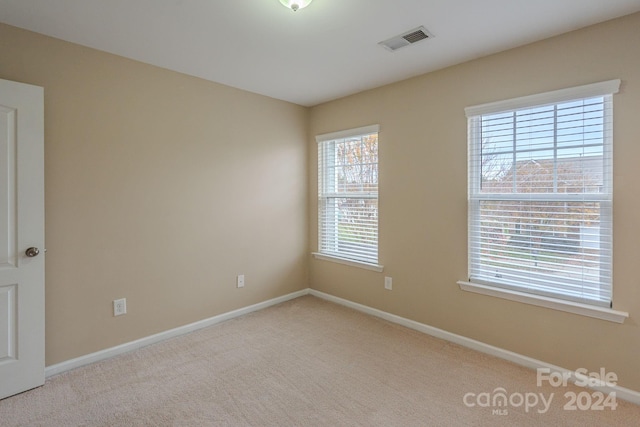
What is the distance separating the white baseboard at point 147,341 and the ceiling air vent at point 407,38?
2.92 metres

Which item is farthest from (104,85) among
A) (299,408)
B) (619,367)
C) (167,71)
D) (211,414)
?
(619,367)

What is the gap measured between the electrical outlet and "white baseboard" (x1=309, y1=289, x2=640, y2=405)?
2.23 metres

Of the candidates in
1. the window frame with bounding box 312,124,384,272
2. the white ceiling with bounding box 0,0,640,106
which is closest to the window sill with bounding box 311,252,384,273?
the window frame with bounding box 312,124,384,272

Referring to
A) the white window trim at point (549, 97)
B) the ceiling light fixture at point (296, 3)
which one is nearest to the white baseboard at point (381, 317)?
the white window trim at point (549, 97)

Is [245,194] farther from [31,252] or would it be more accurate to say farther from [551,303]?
[551,303]

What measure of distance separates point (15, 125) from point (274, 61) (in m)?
1.87

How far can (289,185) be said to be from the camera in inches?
157

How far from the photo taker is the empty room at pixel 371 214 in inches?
81.0

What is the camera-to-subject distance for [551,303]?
92.9 inches

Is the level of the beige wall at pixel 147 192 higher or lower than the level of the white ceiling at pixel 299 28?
lower

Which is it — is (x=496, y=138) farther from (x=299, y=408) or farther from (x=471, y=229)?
(x=299, y=408)

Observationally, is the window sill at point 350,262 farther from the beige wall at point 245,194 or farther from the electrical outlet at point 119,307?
the electrical outlet at point 119,307

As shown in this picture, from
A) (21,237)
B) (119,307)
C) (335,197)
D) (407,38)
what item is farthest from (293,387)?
(407,38)

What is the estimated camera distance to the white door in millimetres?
2082
